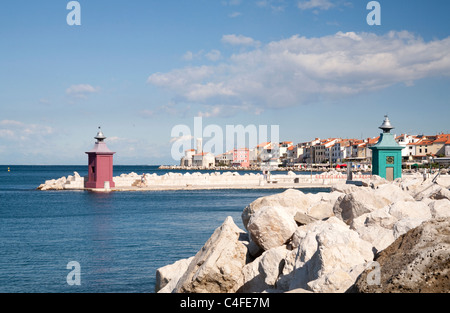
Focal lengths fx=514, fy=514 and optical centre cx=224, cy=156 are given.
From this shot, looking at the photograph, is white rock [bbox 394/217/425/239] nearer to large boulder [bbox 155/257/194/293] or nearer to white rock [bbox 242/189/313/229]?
white rock [bbox 242/189/313/229]

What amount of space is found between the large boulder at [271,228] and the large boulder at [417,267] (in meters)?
2.74

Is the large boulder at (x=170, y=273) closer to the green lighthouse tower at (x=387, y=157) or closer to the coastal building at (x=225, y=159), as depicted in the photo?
the green lighthouse tower at (x=387, y=157)

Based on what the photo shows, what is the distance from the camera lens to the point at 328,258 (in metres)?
6.04

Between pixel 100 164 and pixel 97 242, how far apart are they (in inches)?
966

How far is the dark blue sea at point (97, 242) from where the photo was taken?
11.9 metres

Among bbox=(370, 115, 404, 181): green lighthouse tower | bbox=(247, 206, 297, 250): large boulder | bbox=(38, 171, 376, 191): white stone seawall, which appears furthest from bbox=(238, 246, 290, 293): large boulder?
bbox=(38, 171, 376, 191): white stone seawall

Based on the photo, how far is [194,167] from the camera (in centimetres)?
15550

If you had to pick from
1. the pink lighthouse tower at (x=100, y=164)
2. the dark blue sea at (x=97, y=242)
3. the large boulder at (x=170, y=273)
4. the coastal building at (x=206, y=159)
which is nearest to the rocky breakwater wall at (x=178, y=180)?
the pink lighthouse tower at (x=100, y=164)

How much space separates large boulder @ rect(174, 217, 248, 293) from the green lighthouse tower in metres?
30.8

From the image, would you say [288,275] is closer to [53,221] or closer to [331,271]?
[331,271]

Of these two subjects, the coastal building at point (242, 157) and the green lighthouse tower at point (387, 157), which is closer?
the green lighthouse tower at point (387, 157)
